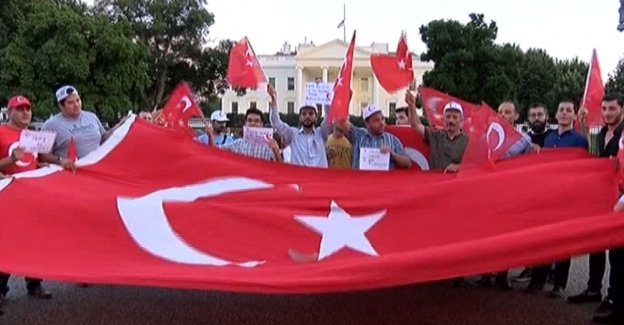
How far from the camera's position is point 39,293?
7.25m

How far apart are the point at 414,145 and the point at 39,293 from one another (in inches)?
162

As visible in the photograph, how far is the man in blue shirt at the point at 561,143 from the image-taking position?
22.5ft

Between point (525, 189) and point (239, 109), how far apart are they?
296 feet

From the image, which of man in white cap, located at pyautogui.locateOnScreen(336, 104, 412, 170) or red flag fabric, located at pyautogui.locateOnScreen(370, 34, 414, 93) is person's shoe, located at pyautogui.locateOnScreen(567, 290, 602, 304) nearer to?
man in white cap, located at pyautogui.locateOnScreen(336, 104, 412, 170)

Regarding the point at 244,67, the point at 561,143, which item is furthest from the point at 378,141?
the point at 244,67

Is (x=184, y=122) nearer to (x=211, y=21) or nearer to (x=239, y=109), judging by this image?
(x=211, y=21)

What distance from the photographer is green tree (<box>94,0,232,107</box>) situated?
54.8 m

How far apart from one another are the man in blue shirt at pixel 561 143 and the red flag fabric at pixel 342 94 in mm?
2057

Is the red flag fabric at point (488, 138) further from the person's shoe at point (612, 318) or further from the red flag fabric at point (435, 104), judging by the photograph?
the person's shoe at point (612, 318)

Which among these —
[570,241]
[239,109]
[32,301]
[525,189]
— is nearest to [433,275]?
[570,241]

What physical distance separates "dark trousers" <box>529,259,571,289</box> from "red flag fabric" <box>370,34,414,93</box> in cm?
250

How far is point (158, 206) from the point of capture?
583 centimetres

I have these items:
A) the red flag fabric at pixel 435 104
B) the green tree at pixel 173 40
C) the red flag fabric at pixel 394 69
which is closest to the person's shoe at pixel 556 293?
the red flag fabric at pixel 435 104

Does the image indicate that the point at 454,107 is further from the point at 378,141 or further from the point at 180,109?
the point at 180,109
